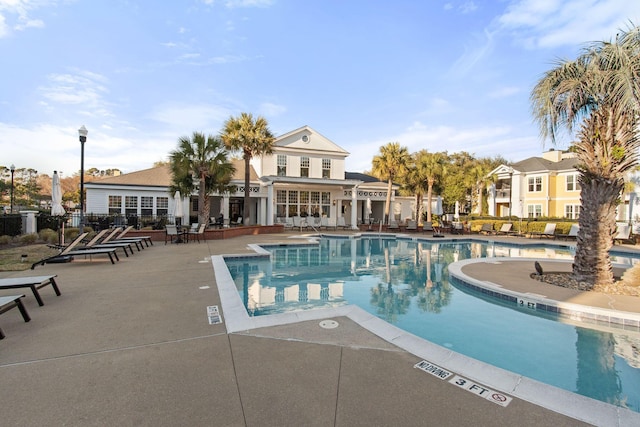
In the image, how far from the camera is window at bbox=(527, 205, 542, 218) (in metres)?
31.9

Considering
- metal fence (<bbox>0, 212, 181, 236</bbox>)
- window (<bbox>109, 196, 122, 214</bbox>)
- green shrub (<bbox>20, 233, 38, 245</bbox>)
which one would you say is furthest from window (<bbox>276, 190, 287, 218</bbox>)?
green shrub (<bbox>20, 233, 38, 245</bbox>)

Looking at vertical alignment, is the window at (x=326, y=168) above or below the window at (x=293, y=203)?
above

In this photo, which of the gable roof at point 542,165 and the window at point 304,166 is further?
the gable roof at point 542,165

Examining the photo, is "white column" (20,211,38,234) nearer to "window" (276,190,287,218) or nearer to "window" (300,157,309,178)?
"window" (276,190,287,218)

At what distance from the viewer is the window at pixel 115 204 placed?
22.7 m

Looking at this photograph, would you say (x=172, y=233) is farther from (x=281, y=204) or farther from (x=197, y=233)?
(x=281, y=204)

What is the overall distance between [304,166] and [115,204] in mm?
14560

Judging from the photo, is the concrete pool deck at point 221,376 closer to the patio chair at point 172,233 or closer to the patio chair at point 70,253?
the patio chair at point 70,253

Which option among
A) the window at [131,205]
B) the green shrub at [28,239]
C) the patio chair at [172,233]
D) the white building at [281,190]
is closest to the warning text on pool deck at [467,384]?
the patio chair at [172,233]

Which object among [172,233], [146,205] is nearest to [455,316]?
[172,233]

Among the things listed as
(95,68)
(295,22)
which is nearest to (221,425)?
(295,22)

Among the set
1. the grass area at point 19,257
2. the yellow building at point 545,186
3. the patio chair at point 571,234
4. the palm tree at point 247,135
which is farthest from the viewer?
the yellow building at point 545,186

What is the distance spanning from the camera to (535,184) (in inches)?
1276

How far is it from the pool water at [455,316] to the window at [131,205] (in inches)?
636
